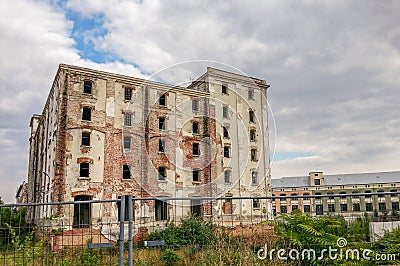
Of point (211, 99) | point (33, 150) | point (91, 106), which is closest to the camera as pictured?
point (211, 99)

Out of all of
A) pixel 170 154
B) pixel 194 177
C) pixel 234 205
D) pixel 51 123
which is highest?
pixel 51 123

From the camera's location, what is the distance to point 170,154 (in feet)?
96.2

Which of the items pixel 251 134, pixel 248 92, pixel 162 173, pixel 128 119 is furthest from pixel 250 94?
pixel 128 119

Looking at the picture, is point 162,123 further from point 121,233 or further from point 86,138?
point 121,233

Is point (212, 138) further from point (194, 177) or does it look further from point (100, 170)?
point (100, 170)

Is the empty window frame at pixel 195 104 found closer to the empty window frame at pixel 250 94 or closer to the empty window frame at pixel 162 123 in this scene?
the empty window frame at pixel 162 123

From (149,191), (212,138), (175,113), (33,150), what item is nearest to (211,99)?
(212,138)

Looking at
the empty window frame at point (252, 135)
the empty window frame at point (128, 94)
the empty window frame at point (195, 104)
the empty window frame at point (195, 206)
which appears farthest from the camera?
the empty window frame at point (128, 94)

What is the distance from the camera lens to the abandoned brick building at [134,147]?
23875mm

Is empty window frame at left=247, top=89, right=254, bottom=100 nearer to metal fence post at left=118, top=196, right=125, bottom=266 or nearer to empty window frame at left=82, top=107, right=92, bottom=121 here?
metal fence post at left=118, top=196, right=125, bottom=266

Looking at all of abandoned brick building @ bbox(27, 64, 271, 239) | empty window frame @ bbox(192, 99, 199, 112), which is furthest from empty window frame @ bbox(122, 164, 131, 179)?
empty window frame @ bbox(192, 99, 199, 112)

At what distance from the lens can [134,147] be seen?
90.2ft

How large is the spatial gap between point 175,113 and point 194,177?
17.3ft

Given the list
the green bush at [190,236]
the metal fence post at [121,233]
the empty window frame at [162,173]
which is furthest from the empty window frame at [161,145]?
the metal fence post at [121,233]
